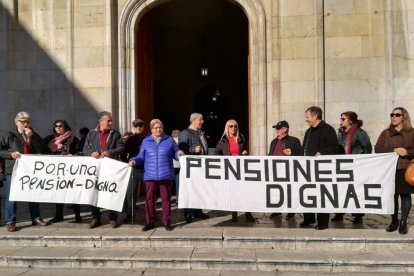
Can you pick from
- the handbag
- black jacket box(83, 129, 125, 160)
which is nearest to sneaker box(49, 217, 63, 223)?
black jacket box(83, 129, 125, 160)

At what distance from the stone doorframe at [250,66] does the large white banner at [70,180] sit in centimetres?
320

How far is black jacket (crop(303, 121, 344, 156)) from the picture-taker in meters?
7.25

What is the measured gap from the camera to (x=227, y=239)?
6.76 metres

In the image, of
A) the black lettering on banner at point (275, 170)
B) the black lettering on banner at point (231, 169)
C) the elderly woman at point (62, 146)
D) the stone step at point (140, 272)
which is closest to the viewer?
the stone step at point (140, 272)

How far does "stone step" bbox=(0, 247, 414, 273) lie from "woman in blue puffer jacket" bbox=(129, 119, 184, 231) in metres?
0.75

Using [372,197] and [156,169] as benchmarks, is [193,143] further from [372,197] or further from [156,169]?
[372,197]

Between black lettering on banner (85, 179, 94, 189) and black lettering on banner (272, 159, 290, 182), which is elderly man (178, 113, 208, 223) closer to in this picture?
black lettering on banner (272, 159, 290, 182)

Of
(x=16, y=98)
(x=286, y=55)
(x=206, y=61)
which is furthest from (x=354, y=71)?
(x=206, y=61)

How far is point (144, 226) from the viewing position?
7438 mm

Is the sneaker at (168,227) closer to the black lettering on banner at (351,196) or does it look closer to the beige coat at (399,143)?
the black lettering on banner at (351,196)

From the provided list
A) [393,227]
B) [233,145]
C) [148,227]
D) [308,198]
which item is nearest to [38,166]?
[148,227]

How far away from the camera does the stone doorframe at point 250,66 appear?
10.6 metres

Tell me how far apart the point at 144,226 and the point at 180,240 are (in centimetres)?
89

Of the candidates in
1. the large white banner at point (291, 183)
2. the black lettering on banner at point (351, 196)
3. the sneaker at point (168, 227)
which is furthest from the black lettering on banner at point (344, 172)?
the sneaker at point (168, 227)
